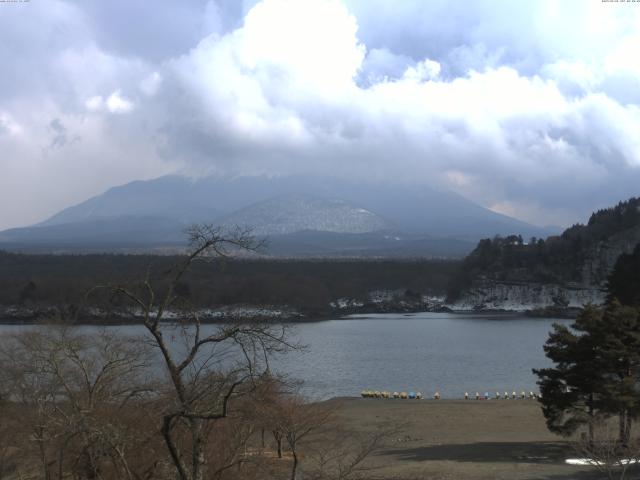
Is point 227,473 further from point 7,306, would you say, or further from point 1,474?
point 7,306

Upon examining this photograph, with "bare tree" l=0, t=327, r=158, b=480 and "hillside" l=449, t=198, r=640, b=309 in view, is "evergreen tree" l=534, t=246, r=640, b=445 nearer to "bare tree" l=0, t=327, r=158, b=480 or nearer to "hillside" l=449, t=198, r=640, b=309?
"bare tree" l=0, t=327, r=158, b=480

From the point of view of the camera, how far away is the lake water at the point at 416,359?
37188 mm

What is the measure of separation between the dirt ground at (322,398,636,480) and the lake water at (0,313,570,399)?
4028 mm

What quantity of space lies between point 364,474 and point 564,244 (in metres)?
110

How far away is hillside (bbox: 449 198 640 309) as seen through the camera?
368 ft

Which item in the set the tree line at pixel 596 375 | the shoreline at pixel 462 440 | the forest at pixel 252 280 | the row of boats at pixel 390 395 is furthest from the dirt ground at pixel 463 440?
the forest at pixel 252 280

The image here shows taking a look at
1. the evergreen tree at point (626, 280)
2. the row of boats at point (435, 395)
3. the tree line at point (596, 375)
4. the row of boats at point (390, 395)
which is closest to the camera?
the tree line at point (596, 375)

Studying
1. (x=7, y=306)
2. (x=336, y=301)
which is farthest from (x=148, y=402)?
(x=336, y=301)

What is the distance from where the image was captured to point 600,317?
1884cm

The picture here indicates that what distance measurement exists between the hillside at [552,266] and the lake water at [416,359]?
3773 centimetres

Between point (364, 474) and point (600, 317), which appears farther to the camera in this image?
point (600, 317)

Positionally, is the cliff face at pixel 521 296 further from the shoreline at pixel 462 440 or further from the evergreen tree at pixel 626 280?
the shoreline at pixel 462 440

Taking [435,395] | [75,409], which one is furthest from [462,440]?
[75,409]

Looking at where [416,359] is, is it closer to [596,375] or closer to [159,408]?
[596,375]
